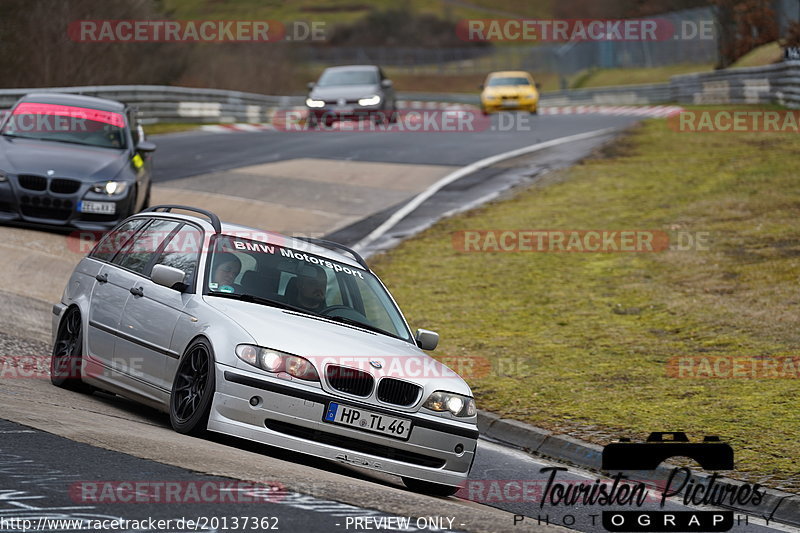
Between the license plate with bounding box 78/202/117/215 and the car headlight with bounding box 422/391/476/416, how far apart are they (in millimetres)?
8795

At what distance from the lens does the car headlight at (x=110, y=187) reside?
51.6ft

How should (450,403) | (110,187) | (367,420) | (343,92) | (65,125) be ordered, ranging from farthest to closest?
(343,92)
(65,125)
(110,187)
(450,403)
(367,420)

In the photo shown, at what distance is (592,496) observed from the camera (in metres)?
8.45

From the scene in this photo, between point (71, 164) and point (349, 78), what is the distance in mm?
20911

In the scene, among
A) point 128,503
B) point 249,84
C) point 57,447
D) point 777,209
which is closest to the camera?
point 128,503

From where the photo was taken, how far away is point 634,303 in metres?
→ 15.3

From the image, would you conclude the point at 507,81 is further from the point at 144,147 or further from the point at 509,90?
the point at 144,147

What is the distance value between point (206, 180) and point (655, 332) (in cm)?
1175

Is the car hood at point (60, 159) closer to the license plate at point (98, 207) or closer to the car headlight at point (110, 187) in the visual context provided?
the car headlight at point (110, 187)

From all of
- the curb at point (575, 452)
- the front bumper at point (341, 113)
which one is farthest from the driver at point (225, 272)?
the front bumper at point (341, 113)

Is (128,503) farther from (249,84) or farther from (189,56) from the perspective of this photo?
(249,84)

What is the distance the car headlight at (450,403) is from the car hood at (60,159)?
896 cm

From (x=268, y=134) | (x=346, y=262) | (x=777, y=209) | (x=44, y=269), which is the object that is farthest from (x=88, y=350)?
(x=268, y=134)

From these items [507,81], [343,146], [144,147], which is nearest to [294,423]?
[144,147]
